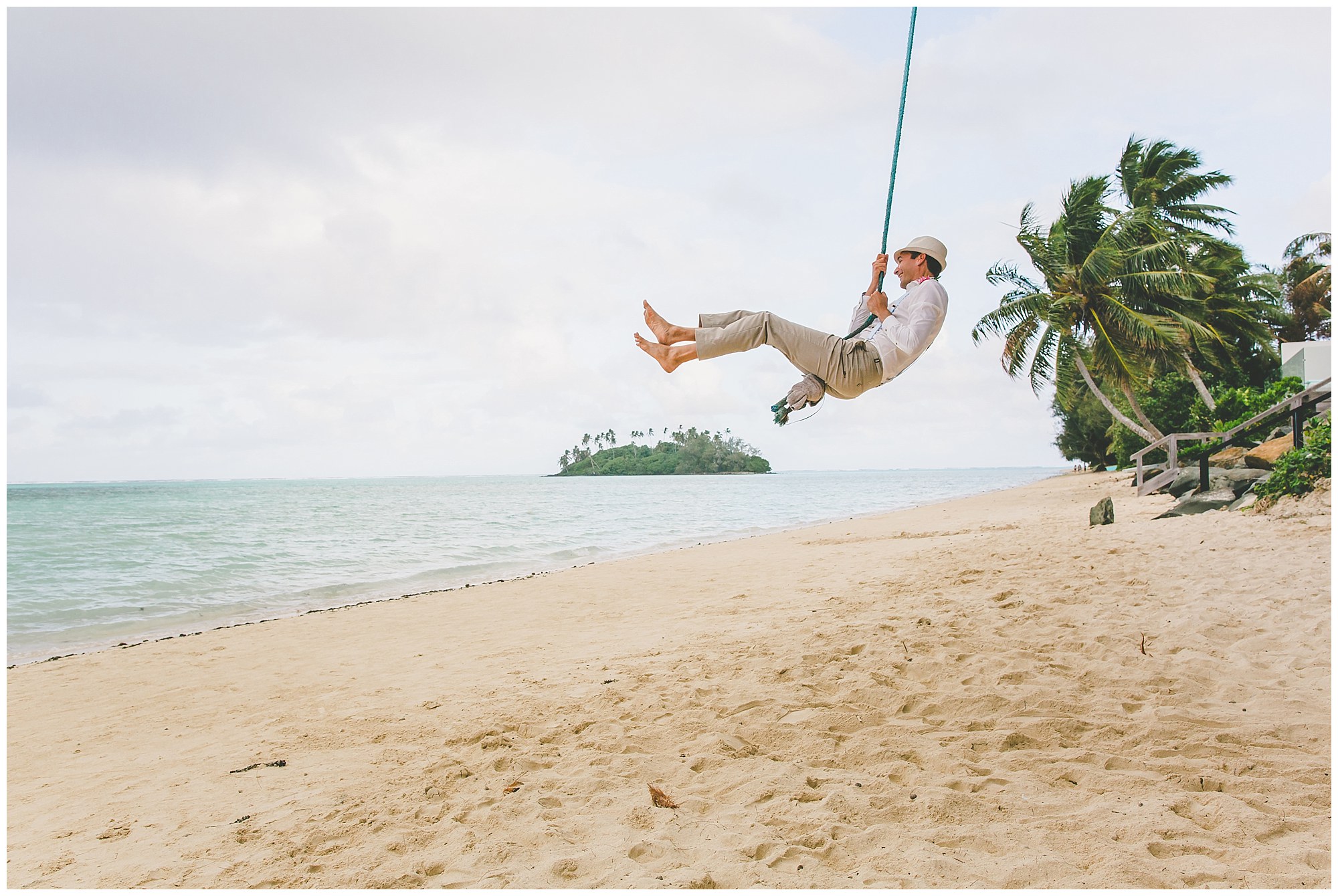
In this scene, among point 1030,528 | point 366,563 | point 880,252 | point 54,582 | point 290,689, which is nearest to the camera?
point 880,252

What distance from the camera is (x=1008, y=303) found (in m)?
22.9

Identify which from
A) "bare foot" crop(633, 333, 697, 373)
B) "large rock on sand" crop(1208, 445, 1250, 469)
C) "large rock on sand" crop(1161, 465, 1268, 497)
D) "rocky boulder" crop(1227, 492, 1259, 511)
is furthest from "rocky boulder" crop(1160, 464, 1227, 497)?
"bare foot" crop(633, 333, 697, 373)

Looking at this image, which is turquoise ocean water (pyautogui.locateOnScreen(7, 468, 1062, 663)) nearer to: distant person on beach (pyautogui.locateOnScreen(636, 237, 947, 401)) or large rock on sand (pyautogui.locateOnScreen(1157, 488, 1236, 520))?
distant person on beach (pyautogui.locateOnScreen(636, 237, 947, 401))

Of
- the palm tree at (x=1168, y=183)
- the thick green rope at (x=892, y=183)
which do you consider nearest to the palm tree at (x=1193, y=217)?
the palm tree at (x=1168, y=183)

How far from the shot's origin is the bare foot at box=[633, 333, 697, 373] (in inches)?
179

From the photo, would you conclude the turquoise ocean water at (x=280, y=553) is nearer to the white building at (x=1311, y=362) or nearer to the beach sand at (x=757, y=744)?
the beach sand at (x=757, y=744)

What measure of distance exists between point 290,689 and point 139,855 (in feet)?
11.8

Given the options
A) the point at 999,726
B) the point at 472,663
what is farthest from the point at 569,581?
the point at 999,726

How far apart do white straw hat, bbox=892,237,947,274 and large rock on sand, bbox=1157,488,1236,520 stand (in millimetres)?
10189

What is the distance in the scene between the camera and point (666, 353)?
457cm

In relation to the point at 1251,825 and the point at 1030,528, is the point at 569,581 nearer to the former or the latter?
the point at 1030,528

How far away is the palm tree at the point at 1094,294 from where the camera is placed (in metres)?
21.0

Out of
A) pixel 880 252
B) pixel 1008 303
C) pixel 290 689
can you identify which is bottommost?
pixel 290 689

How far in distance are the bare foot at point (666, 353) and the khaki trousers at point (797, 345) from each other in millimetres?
100
